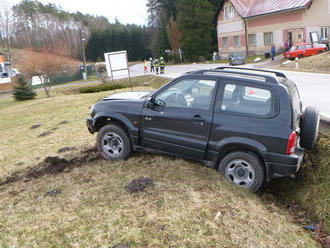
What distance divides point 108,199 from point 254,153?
236 centimetres

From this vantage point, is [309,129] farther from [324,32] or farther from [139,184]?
[324,32]

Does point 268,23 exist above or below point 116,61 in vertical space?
above

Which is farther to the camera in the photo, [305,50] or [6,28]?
[6,28]

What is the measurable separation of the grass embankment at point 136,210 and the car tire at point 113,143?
17 cm

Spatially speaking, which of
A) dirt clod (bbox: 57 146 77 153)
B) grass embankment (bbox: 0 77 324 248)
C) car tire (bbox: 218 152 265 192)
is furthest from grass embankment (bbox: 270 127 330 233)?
dirt clod (bbox: 57 146 77 153)

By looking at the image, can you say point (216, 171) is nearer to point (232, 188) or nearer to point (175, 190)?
point (232, 188)

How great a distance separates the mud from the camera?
6376 millimetres

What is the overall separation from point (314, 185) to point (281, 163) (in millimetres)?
1105

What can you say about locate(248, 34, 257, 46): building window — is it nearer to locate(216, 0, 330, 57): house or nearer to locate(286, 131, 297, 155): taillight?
locate(216, 0, 330, 57): house

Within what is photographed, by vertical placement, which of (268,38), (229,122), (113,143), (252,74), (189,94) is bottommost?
(113,143)

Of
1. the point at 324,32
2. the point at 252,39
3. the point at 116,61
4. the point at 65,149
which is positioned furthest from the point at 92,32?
the point at 65,149

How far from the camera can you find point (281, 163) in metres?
4.79

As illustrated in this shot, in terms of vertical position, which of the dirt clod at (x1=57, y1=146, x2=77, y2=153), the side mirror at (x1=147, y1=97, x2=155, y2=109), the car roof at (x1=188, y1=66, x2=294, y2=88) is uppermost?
the car roof at (x1=188, y1=66, x2=294, y2=88)

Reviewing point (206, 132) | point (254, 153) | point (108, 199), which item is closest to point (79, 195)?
point (108, 199)
